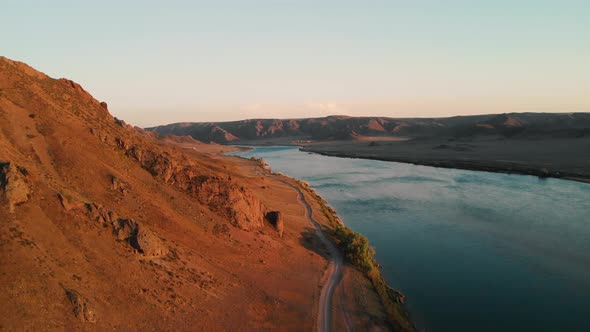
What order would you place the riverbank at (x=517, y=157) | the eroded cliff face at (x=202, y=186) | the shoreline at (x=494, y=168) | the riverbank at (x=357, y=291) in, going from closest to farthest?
the riverbank at (x=357, y=291) < the eroded cliff face at (x=202, y=186) < the shoreline at (x=494, y=168) < the riverbank at (x=517, y=157)

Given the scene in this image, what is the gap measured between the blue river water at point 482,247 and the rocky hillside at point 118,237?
8257mm

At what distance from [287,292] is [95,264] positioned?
34.3ft

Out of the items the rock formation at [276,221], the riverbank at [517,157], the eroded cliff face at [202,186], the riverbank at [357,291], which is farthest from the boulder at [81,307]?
the riverbank at [517,157]

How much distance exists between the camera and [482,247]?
1319 inches

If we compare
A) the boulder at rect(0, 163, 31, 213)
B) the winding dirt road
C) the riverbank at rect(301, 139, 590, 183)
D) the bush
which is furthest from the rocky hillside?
the riverbank at rect(301, 139, 590, 183)

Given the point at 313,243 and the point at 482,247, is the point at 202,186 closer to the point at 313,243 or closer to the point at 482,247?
the point at 313,243

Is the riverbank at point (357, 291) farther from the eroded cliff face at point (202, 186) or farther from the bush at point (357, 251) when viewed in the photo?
the eroded cliff face at point (202, 186)

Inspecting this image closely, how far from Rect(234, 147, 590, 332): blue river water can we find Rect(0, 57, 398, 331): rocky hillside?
Answer: 27.1 feet

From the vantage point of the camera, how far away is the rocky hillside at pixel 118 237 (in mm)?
14688

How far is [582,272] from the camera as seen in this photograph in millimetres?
27656

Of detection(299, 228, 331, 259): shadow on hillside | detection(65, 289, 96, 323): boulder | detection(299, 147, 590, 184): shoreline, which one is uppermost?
detection(65, 289, 96, 323): boulder

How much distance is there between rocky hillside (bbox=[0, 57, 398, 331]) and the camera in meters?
14.7

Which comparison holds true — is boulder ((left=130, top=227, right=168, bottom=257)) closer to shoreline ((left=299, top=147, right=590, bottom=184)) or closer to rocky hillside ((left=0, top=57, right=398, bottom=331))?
rocky hillside ((left=0, top=57, right=398, bottom=331))

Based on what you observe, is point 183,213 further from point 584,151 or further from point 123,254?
point 584,151
